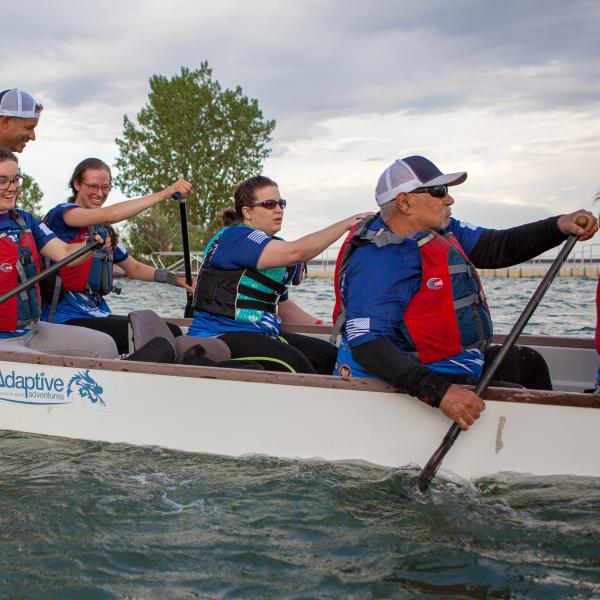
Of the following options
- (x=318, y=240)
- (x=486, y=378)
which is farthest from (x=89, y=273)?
(x=486, y=378)

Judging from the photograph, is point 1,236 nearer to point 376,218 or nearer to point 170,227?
point 376,218

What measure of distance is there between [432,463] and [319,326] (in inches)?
101

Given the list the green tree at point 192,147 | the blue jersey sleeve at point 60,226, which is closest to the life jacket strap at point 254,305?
the blue jersey sleeve at point 60,226

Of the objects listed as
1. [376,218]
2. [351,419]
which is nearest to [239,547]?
[351,419]

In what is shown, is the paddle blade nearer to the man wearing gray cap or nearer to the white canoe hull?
the white canoe hull

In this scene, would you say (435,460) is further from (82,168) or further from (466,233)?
(82,168)

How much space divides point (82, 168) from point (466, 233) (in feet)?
9.20

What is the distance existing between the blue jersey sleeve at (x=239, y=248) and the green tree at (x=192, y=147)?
134 feet

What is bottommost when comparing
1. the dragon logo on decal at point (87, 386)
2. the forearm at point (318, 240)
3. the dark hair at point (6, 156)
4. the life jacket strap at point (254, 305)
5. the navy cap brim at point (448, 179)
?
the dragon logo on decal at point (87, 386)

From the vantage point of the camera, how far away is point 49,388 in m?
5.15

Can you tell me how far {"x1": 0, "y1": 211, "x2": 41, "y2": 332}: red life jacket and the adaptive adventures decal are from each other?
15.4 inches

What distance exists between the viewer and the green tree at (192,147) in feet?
152

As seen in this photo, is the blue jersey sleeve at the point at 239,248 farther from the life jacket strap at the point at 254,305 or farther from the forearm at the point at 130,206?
the forearm at the point at 130,206

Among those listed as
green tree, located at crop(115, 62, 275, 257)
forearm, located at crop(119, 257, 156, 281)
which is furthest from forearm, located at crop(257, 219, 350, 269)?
green tree, located at crop(115, 62, 275, 257)
